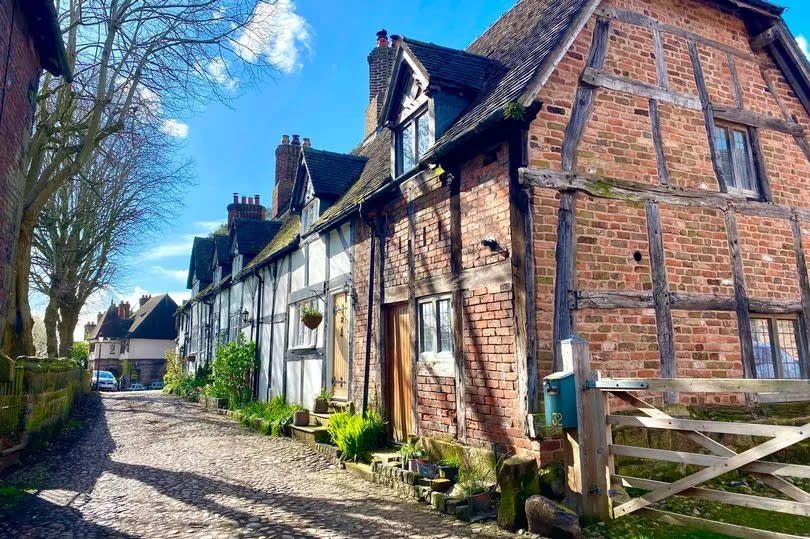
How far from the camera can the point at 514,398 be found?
599 centimetres

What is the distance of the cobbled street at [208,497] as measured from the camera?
4.98 m

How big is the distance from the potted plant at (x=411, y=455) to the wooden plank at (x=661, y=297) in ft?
10.6

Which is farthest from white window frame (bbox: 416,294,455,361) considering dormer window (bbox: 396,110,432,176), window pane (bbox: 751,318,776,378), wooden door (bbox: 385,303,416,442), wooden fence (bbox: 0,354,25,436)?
wooden fence (bbox: 0,354,25,436)

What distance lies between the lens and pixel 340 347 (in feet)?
34.9

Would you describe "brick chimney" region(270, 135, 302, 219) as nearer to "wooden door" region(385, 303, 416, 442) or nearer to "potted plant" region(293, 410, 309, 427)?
"potted plant" region(293, 410, 309, 427)

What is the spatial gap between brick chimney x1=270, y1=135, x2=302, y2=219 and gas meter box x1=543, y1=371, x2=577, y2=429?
17.4 metres

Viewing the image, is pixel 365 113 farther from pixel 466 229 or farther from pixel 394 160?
pixel 466 229

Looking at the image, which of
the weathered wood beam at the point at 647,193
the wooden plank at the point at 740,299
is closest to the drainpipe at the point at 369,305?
the weathered wood beam at the point at 647,193

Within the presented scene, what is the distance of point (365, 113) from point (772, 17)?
36.4ft

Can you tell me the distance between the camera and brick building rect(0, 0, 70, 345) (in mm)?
7717

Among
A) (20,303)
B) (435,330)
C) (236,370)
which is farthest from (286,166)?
(435,330)

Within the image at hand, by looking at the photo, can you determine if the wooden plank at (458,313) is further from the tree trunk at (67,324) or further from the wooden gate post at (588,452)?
the tree trunk at (67,324)

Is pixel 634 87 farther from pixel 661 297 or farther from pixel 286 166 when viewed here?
pixel 286 166

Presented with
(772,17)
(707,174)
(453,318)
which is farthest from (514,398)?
(772,17)
